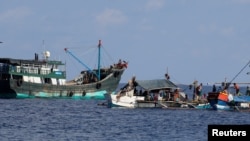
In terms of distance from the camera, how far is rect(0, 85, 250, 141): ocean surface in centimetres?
4497

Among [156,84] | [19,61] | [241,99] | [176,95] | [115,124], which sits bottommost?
[115,124]

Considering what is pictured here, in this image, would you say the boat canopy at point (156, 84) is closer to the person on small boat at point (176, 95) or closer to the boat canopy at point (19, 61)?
the person on small boat at point (176, 95)

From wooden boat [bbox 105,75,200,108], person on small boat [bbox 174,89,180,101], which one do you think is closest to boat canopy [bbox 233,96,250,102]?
wooden boat [bbox 105,75,200,108]

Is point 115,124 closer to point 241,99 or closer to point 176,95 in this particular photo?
point 176,95

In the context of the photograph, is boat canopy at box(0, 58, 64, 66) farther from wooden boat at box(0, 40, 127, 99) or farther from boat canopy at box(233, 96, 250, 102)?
boat canopy at box(233, 96, 250, 102)

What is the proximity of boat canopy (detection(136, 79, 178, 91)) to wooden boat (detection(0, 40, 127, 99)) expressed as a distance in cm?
2733

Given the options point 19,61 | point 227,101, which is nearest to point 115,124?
point 227,101

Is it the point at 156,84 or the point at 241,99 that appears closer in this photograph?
A: the point at 241,99

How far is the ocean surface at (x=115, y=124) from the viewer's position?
45.0 m

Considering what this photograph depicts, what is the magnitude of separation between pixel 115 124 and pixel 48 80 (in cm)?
5058

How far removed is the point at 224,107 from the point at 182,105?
174 inches

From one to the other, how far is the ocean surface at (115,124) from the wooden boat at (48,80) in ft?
Answer: 96.5

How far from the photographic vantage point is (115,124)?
5497 cm

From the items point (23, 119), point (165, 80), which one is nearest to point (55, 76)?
point (165, 80)
